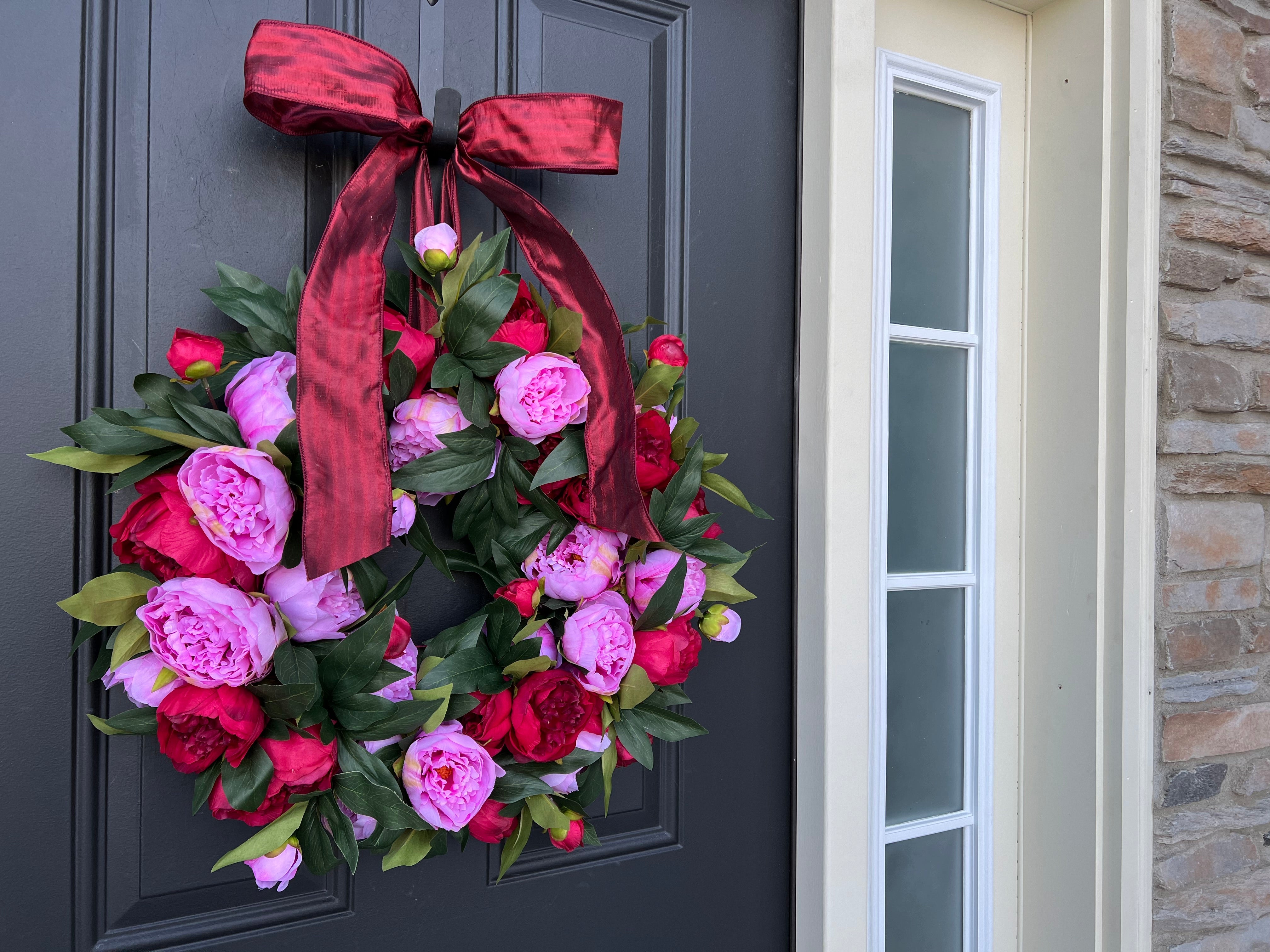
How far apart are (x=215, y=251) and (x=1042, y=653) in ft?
4.03

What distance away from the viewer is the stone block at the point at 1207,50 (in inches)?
44.9

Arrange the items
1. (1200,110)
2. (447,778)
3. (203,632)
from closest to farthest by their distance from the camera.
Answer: (203,632), (447,778), (1200,110)

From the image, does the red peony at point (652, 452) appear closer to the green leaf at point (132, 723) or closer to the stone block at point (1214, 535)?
the green leaf at point (132, 723)

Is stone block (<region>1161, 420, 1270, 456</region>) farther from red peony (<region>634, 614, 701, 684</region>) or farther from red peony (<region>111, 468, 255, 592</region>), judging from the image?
red peony (<region>111, 468, 255, 592</region>)

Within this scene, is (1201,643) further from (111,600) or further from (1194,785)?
(111,600)

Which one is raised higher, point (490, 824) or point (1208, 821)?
point (490, 824)

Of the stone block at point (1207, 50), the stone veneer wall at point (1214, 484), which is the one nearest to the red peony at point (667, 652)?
the stone veneer wall at point (1214, 484)

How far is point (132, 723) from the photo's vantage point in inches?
26.4

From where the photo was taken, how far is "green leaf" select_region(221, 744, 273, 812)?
65cm

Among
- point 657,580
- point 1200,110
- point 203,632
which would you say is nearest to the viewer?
point 203,632

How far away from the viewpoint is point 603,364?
0.79 meters

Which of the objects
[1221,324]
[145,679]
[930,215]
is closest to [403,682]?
[145,679]

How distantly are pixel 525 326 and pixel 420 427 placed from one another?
0.47 feet

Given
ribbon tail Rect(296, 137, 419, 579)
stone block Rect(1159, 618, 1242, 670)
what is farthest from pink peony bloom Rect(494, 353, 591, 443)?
stone block Rect(1159, 618, 1242, 670)
